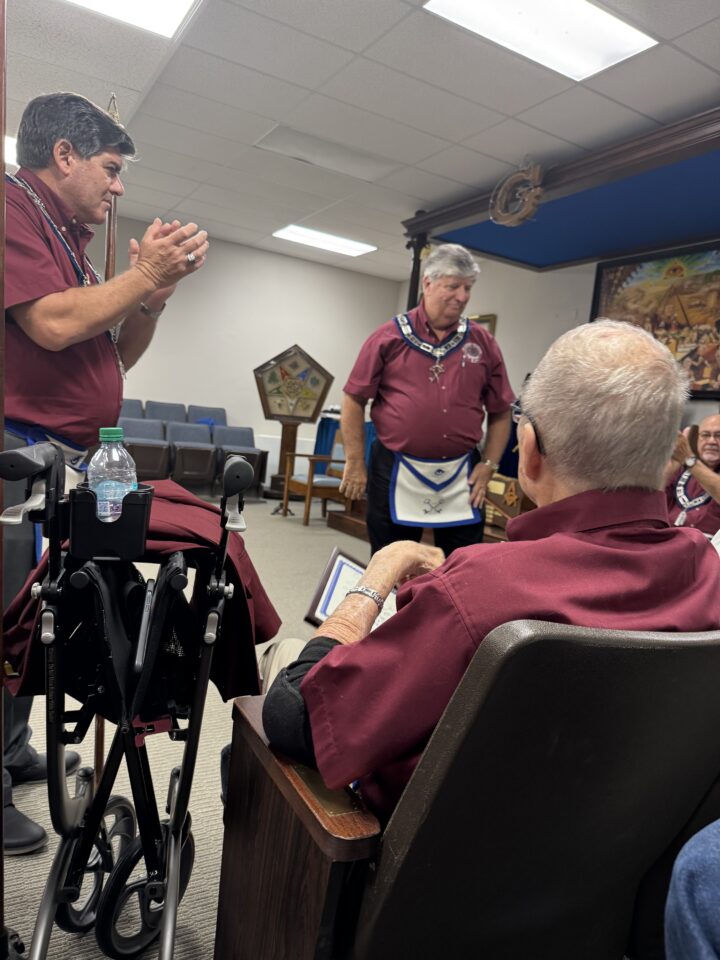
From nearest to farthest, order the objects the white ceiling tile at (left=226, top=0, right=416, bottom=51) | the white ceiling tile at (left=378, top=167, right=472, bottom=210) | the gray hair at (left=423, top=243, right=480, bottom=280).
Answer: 1. the gray hair at (left=423, top=243, right=480, bottom=280)
2. the white ceiling tile at (left=226, top=0, right=416, bottom=51)
3. the white ceiling tile at (left=378, top=167, right=472, bottom=210)

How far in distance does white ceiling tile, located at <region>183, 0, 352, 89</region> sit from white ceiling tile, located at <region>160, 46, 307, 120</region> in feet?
0.27

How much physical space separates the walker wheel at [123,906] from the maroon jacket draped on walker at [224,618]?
30 cm

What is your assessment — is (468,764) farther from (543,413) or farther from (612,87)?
(612,87)

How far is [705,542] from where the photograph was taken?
0.78 meters

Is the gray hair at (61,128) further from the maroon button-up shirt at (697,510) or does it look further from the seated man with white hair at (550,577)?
the maroon button-up shirt at (697,510)

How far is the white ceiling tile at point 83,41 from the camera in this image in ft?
10.2

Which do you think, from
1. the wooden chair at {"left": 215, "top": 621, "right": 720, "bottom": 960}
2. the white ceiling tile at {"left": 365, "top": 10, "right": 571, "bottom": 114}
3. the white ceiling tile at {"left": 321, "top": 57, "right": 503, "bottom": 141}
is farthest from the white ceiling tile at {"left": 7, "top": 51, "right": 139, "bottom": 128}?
the wooden chair at {"left": 215, "top": 621, "right": 720, "bottom": 960}

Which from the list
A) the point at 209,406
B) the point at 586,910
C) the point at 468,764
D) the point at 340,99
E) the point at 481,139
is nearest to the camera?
the point at 468,764

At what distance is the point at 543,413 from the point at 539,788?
433 millimetres

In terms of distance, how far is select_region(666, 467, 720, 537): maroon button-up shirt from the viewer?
2.32m

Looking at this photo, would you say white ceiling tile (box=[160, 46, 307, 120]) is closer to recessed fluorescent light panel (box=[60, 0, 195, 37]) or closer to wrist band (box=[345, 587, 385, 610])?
recessed fluorescent light panel (box=[60, 0, 195, 37])

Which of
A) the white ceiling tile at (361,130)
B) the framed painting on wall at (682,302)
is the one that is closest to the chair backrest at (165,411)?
the white ceiling tile at (361,130)

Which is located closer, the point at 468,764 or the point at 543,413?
the point at 468,764

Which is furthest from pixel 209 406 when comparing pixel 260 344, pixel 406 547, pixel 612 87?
pixel 406 547
